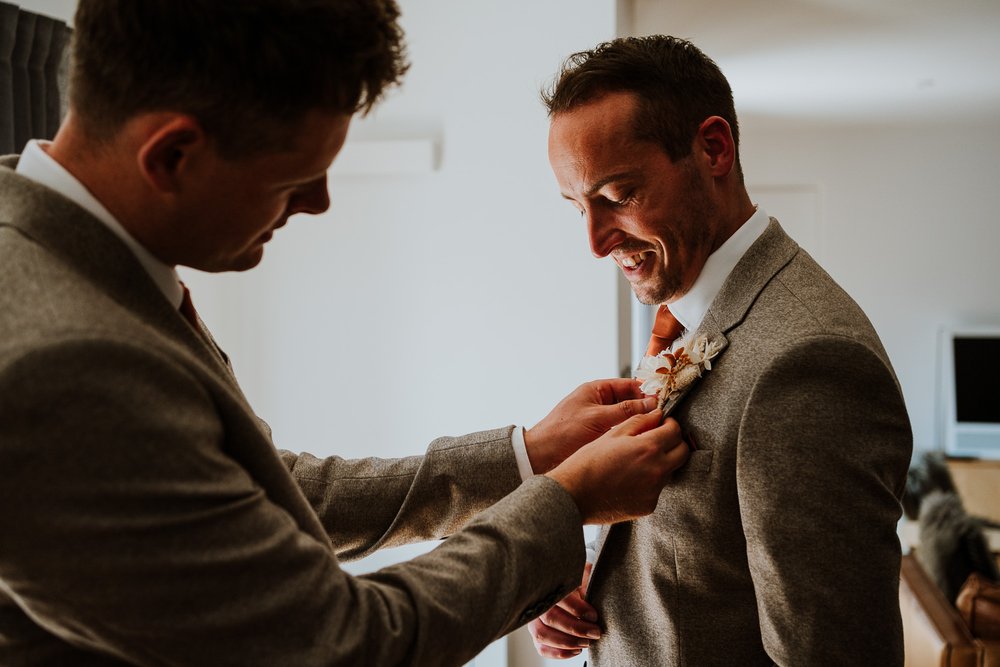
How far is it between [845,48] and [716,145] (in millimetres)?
3964

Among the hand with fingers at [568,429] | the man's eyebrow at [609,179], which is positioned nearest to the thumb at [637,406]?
the hand with fingers at [568,429]

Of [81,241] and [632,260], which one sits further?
[632,260]

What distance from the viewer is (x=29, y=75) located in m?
2.54

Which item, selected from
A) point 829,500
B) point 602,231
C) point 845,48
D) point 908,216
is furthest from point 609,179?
point 908,216

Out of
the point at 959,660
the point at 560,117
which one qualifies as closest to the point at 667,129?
the point at 560,117

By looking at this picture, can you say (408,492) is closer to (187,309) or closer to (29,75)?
(187,309)

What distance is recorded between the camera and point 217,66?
0.77 m

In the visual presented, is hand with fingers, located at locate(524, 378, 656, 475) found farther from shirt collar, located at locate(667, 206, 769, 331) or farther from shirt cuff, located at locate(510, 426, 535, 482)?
shirt collar, located at locate(667, 206, 769, 331)

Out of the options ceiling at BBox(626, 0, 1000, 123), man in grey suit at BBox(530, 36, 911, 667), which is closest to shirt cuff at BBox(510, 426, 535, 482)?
man in grey suit at BBox(530, 36, 911, 667)

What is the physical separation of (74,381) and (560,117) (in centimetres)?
92

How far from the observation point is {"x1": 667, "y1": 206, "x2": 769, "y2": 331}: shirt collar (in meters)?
1.34

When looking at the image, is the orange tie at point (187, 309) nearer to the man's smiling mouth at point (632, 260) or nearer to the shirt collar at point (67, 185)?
the shirt collar at point (67, 185)

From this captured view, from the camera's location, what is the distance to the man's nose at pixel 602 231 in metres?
1.38

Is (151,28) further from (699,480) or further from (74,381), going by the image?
(699,480)
